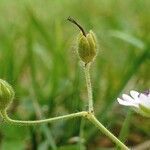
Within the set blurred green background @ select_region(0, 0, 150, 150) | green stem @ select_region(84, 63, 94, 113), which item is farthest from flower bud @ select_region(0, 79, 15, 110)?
blurred green background @ select_region(0, 0, 150, 150)

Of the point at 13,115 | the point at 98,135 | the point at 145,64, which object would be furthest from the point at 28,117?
the point at 145,64

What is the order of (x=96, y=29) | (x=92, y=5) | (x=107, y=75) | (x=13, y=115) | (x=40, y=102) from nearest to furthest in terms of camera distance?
1. (x=13, y=115)
2. (x=40, y=102)
3. (x=107, y=75)
4. (x=96, y=29)
5. (x=92, y=5)

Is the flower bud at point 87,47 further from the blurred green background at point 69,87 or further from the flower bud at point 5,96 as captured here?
the blurred green background at point 69,87

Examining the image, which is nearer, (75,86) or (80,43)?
(80,43)

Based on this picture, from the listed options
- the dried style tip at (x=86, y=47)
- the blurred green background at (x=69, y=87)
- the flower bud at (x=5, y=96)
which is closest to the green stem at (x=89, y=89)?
the dried style tip at (x=86, y=47)

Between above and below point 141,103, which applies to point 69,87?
above

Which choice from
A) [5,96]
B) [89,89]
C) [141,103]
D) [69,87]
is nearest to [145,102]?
[141,103]

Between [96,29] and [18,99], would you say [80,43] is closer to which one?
[18,99]

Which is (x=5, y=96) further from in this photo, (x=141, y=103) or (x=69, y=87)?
(x=69, y=87)
